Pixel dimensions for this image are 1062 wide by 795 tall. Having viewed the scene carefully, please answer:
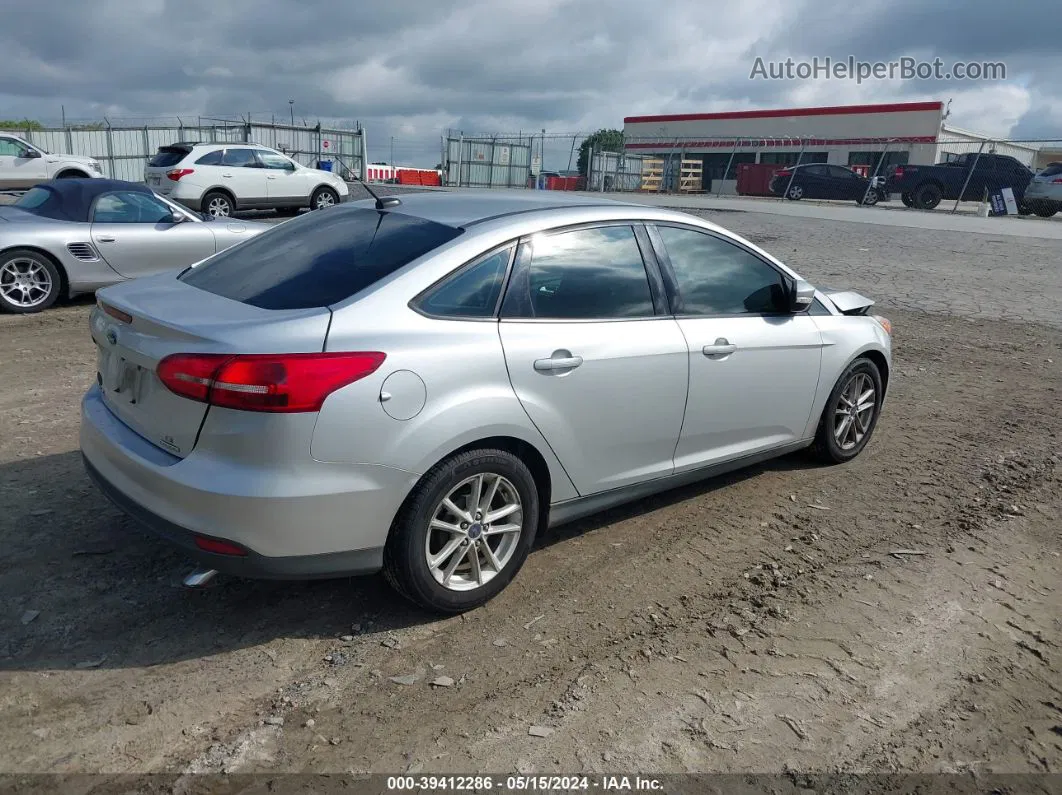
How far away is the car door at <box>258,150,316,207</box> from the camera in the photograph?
19141mm

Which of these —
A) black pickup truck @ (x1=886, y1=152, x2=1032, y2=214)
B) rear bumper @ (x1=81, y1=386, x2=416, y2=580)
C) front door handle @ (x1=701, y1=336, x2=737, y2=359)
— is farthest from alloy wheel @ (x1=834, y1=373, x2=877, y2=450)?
black pickup truck @ (x1=886, y1=152, x2=1032, y2=214)

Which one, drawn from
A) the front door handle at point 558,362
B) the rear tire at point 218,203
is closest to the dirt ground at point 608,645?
the front door handle at point 558,362

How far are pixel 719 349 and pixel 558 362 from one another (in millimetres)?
1039

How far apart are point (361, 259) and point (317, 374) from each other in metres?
0.76

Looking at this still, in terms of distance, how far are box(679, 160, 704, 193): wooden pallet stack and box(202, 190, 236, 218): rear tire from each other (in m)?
28.8

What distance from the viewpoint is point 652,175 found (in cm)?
4378

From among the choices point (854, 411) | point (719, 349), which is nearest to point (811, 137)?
point (854, 411)

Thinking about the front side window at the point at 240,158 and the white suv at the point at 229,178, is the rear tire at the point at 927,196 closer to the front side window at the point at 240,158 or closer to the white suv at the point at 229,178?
the white suv at the point at 229,178

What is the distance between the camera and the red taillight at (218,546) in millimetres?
3039

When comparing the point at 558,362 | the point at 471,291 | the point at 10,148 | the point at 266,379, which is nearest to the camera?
the point at 266,379

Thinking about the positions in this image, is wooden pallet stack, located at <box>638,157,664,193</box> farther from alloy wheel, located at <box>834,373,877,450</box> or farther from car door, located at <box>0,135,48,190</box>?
alloy wheel, located at <box>834,373,877,450</box>

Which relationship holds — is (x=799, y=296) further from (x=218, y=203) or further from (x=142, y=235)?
(x=218, y=203)

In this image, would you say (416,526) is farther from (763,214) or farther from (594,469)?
(763,214)

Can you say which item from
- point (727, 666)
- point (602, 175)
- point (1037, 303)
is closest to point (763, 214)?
point (1037, 303)
